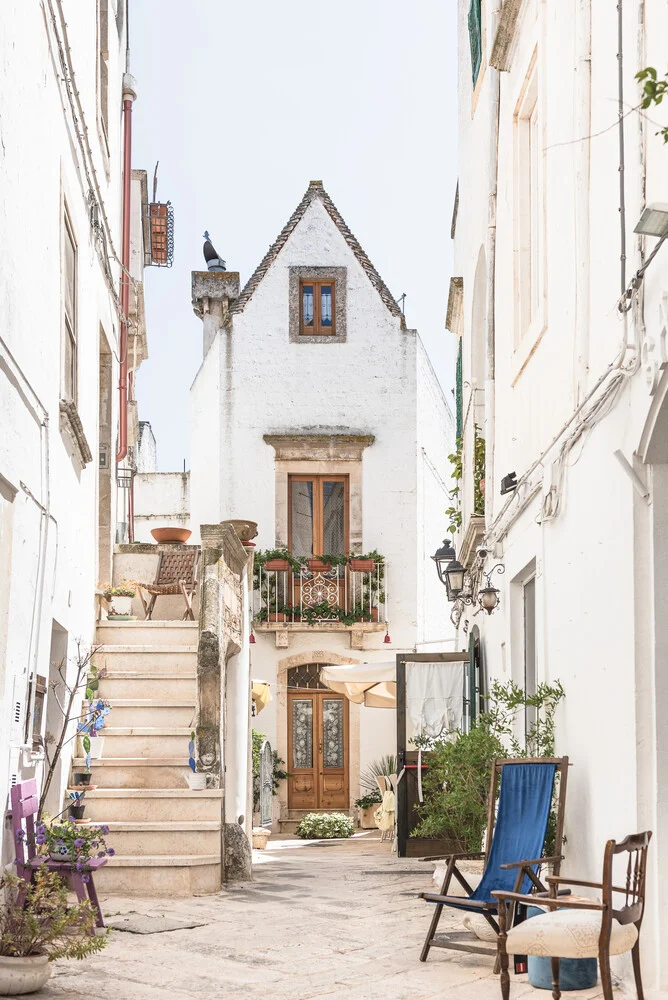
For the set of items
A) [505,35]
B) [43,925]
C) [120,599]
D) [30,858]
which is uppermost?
[505,35]

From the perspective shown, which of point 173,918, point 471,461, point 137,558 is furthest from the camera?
point 137,558

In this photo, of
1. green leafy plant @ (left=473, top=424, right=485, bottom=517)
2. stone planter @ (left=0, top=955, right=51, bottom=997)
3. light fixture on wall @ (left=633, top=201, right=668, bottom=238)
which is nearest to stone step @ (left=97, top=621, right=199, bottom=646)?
green leafy plant @ (left=473, top=424, right=485, bottom=517)

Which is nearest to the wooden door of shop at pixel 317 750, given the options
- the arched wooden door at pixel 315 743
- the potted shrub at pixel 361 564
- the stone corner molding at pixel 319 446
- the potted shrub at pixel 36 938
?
the arched wooden door at pixel 315 743

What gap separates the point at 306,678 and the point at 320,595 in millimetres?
1303

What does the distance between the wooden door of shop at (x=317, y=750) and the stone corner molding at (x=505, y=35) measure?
11.7 meters

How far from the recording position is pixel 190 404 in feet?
69.2

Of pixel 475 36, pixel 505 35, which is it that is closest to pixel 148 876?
pixel 505 35

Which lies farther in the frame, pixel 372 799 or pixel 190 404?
pixel 190 404

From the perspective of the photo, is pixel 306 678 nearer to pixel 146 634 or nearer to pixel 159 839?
pixel 146 634

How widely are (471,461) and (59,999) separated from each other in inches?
301

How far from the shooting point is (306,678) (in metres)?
19.0

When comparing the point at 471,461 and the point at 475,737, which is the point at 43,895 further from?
the point at 471,461

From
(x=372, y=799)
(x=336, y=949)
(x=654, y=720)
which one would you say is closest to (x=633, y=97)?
(x=654, y=720)

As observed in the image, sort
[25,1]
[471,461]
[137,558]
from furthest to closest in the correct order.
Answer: [137,558]
[471,461]
[25,1]
